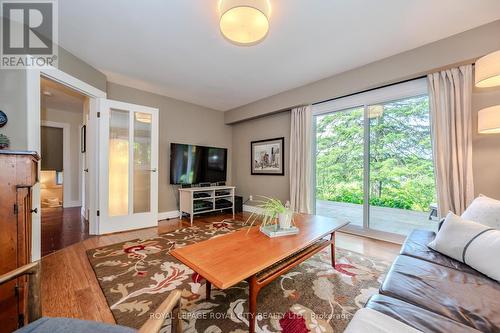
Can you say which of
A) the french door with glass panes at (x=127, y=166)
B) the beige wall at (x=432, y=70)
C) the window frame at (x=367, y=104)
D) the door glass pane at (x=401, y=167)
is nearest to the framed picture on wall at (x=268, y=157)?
the beige wall at (x=432, y=70)

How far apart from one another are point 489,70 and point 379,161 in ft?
5.06

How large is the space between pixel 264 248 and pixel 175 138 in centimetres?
339

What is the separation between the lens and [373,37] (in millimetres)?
2160

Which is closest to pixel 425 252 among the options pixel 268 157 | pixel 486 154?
pixel 486 154

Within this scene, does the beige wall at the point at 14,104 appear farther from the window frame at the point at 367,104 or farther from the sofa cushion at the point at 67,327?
the window frame at the point at 367,104

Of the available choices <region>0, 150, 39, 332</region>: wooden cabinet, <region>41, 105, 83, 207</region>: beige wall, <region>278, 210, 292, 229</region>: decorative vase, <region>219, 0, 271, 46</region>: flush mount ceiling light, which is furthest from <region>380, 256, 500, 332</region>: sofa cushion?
<region>41, 105, 83, 207</region>: beige wall

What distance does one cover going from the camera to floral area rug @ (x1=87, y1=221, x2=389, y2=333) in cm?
133

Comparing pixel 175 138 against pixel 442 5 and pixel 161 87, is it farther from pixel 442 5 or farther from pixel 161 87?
pixel 442 5

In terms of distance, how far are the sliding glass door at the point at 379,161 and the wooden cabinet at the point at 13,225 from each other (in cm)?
356

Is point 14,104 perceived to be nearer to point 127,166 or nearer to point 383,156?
point 127,166

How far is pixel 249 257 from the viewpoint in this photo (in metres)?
1.32

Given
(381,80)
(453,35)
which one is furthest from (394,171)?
(453,35)

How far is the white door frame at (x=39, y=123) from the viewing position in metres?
2.03

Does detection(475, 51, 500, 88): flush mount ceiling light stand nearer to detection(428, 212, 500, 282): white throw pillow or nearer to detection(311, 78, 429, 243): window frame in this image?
detection(311, 78, 429, 243): window frame
